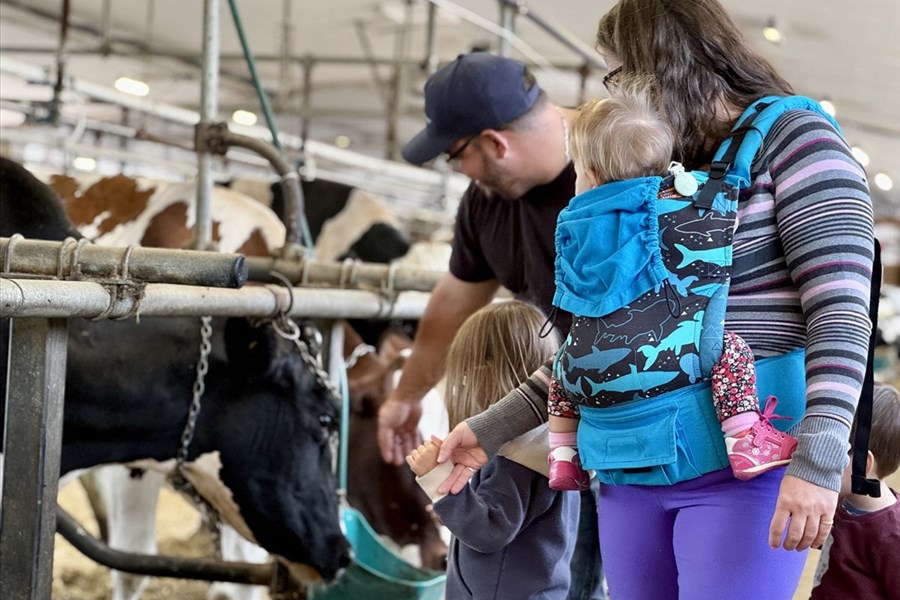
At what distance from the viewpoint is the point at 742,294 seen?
55.8 inches

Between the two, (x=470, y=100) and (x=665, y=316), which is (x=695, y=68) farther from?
(x=470, y=100)

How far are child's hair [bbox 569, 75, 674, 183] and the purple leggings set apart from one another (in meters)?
0.41

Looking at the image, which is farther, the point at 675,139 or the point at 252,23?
the point at 252,23

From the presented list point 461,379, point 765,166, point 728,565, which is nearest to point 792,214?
point 765,166

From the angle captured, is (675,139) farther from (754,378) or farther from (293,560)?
(293,560)

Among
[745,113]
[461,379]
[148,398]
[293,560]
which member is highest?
[745,113]

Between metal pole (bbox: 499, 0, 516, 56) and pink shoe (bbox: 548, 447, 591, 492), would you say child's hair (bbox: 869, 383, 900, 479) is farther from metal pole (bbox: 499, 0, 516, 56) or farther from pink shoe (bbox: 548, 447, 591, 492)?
metal pole (bbox: 499, 0, 516, 56)

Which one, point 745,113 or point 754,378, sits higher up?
point 745,113

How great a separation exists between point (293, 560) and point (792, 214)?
175cm

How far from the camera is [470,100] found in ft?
7.88

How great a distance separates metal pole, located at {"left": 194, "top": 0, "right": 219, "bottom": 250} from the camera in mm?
2785

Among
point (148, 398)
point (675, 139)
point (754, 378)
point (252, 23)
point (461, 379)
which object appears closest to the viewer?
point (754, 378)

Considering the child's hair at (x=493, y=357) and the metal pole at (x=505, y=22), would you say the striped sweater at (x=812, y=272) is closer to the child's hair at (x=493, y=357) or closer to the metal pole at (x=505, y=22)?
the child's hair at (x=493, y=357)

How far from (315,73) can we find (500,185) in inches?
410
